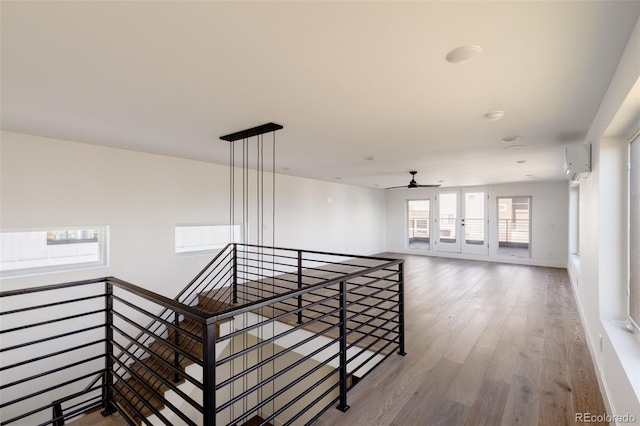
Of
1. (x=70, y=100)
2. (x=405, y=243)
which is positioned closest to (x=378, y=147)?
(x=70, y=100)

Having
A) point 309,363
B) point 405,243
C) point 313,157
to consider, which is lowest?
point 309,363

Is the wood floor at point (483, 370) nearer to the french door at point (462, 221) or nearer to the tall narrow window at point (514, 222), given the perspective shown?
the tall narrow window at point (514, 222)

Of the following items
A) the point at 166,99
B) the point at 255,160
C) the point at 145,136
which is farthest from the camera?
the point at 255,160

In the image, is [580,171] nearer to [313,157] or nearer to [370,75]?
[370,75]

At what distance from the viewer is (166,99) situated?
2.27 meters

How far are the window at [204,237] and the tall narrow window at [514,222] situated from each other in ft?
23.6

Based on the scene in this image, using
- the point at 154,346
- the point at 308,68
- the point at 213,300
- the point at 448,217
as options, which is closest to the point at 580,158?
the point at 308,68

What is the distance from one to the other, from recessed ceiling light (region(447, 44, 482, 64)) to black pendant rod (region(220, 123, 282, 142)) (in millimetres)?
1683

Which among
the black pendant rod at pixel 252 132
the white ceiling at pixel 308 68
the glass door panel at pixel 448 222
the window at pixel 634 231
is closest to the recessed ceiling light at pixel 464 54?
the white ceiling at pixel 308 68

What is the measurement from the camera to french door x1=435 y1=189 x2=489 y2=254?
341 inches

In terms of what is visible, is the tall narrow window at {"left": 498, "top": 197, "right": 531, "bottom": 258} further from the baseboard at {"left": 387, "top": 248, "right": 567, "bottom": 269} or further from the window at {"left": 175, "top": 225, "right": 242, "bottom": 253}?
the window at {"left": 175, "top": 225, "right": 242, "bottom": 253}

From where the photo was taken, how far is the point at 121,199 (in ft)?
13.0

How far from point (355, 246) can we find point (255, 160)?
4.80 metres

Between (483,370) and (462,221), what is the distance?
703 cm
